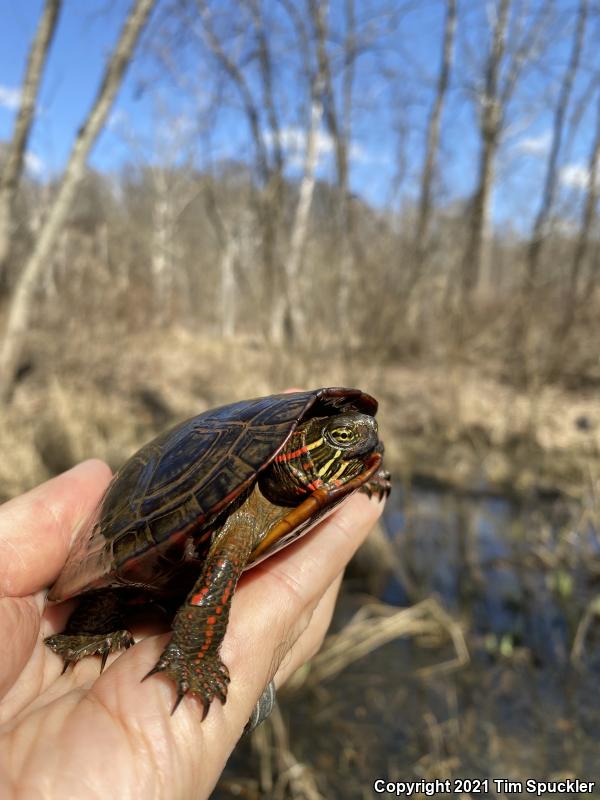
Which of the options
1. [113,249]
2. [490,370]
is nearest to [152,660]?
[490,370]

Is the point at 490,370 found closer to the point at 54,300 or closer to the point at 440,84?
the point at 440,84

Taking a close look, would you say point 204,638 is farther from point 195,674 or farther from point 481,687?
point 481,687

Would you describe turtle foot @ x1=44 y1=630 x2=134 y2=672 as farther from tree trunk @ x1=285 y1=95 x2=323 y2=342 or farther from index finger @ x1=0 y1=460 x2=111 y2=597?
tree trunk @ x1=285 y1=95 x2=323 y2=342

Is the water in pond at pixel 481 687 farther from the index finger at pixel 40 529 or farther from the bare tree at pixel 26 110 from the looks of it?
the bare tree at pixel 26 110

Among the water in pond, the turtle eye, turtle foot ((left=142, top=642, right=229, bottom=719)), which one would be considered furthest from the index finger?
the water in pond

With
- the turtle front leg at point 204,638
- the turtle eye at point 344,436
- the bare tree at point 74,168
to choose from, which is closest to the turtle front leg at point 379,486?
the turtle eye at point 344,436

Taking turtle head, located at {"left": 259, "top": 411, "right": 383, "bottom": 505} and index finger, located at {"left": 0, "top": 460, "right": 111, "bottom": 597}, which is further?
index finger, located at {"left": 0, "top": 460, "right": 111, "bottom": 597}
